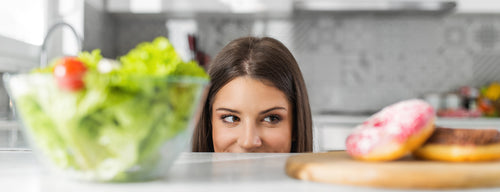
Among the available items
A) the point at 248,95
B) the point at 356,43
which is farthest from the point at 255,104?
the point at 356,43

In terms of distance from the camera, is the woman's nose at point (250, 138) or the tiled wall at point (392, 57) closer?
the woman's nose at point (250, 138)

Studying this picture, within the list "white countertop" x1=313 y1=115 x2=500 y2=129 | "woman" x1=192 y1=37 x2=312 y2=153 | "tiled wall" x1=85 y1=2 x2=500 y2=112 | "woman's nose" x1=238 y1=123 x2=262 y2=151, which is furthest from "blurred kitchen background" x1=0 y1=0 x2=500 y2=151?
"woman's nose" x1=238 y1=123 x2=262 y2=151

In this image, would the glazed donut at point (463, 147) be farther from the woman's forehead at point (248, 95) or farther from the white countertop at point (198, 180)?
the woman's forehead at point (248, 95)

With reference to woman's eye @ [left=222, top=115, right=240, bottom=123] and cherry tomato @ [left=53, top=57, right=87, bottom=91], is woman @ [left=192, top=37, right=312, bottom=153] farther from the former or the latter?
cherry tomato @ [left=53, top=57, right=87, bottom=91]

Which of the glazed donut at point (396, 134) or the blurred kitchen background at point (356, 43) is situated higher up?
the blurred kitchen background at point (356, 43)

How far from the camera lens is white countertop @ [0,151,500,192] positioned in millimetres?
415

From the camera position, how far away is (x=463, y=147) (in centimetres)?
50

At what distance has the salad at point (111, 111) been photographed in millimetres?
388

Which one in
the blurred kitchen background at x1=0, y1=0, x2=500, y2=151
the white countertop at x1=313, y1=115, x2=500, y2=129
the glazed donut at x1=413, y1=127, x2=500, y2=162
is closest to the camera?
the glazed donut at x1=413, y1=127, x2=500, y2=162

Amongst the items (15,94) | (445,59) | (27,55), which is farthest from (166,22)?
(15,94)

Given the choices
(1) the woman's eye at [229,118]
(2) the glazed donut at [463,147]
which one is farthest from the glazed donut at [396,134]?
(1) the woman's eye at [229,118]

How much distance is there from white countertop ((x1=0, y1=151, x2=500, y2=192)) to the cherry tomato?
0.34 ft

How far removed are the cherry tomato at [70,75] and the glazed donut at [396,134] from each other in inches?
12.9

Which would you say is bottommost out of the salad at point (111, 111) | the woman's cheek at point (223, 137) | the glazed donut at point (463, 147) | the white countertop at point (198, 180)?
the woman's cheek at point (223, 137)
